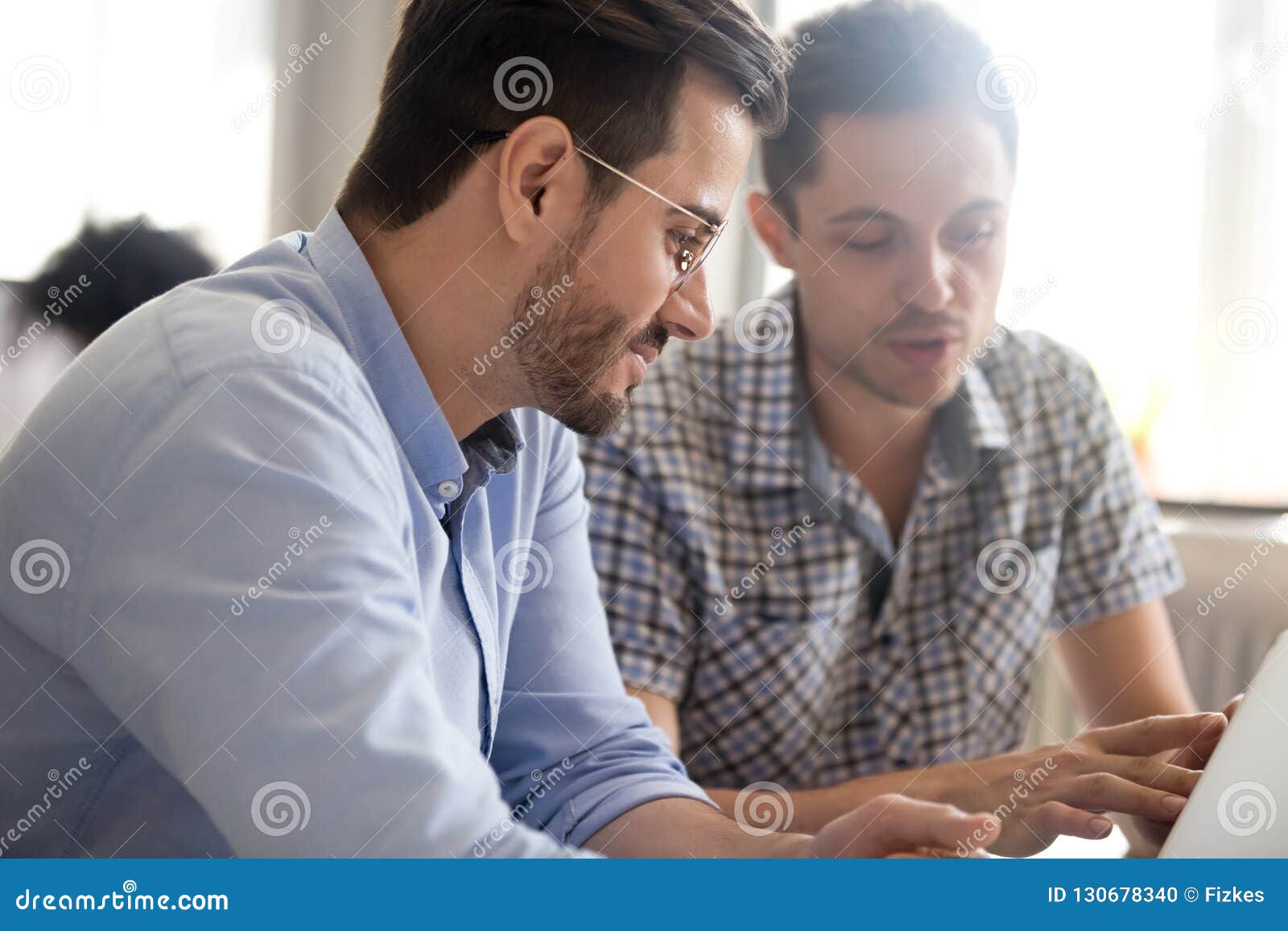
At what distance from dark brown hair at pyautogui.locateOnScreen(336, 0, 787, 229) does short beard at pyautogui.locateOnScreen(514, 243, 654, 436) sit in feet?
0.28

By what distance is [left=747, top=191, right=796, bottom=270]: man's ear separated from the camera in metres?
1.54

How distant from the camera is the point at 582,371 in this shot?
977 mm

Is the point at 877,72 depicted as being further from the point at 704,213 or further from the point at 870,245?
the point at 704,213

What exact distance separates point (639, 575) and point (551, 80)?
606 millimetres

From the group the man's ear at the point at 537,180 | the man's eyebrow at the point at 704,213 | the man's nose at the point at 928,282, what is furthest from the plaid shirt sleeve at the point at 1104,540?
the man's ear at the point at 537,180

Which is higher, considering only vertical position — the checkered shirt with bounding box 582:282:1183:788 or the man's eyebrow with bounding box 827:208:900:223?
the man's eyebrow with bounding box 827:208:900:223

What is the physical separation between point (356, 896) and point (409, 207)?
1.83 ft

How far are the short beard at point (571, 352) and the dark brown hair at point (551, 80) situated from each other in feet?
0.28

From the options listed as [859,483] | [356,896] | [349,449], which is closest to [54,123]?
[859,483]

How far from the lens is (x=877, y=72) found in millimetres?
1451

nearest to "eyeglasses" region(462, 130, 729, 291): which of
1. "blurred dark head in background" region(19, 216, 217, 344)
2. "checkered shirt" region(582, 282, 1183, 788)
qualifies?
"checkered shirt" region(582, 282, 1183, 788)

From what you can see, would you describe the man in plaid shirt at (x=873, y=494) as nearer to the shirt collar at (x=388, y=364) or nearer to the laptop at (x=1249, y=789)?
the shirt collar at (x=388, y=364)

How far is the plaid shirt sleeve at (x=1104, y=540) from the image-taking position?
1.53 meters

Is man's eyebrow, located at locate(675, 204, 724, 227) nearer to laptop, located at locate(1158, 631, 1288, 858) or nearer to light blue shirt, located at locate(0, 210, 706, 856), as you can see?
light blue shirt, located at locate(0, 210, 706, 856)
